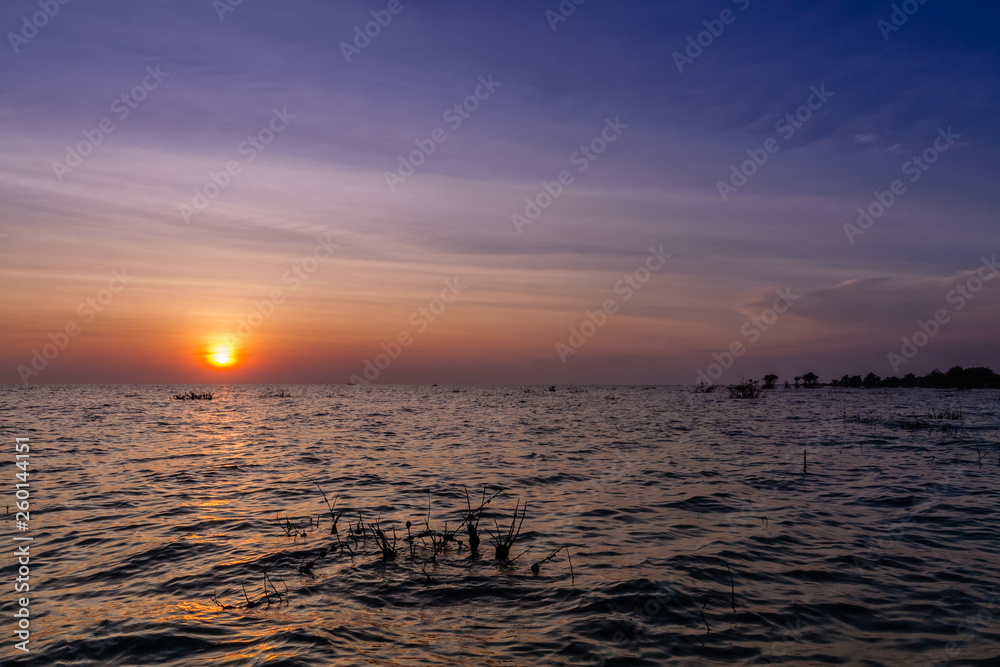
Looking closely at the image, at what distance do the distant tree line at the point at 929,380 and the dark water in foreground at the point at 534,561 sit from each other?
9448 centimetres

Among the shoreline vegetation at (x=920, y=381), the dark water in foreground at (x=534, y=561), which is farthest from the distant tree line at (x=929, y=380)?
the dark water in foreground at (x=534, y=561)

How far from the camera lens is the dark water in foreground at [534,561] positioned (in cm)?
750

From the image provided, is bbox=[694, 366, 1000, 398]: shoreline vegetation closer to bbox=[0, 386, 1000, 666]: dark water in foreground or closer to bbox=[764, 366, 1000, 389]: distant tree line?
bbox=[764, 366, 1000, 389]: distant tree line

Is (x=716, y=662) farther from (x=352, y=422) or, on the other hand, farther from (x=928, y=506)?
(x=352, y=422)

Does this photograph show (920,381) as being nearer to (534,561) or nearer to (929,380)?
(929,380)

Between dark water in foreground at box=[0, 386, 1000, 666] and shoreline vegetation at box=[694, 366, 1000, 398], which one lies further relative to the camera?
shoreline vegetation at box=[694, 366, 1000, 398]

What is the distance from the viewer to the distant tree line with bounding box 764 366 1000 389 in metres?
114

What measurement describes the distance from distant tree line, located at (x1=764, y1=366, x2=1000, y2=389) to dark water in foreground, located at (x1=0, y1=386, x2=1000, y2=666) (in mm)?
94479

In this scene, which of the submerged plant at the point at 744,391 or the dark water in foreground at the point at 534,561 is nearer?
the dark water in foreground at the point at 534,561

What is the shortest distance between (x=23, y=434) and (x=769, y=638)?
1646 inches

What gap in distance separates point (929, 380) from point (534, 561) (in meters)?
152

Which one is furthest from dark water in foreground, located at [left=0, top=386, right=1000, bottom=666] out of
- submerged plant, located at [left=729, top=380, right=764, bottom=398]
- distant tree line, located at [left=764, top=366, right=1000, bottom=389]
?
distant tree line, located at [left=764, top=366, right=1000, bottom=389]

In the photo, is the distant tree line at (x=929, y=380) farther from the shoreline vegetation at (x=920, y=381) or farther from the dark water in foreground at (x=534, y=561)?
the dark water in foreground at (x=534, y=561)

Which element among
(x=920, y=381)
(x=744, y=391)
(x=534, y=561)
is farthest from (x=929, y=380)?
(x=534, y=561)
